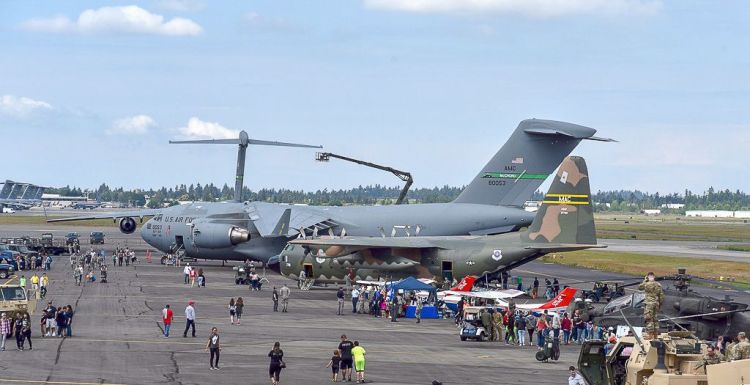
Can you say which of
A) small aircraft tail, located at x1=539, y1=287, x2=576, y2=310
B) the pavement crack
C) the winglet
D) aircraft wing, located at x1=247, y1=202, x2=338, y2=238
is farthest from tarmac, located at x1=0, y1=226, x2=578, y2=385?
aircraft wing, located at x1=247, y1=202, x2=338, y2=238

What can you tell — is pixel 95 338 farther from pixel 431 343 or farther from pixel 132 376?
pixel 431 343

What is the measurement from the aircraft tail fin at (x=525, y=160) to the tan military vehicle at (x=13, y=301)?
110ft

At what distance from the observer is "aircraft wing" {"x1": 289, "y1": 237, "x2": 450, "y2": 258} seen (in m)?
54.5

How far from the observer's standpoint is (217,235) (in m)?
73.0

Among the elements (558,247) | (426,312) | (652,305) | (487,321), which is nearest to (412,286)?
(426,312)

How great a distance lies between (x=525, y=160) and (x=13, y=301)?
34952 millimetres

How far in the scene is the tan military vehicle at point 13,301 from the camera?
37.2m

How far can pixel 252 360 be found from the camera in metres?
33.6

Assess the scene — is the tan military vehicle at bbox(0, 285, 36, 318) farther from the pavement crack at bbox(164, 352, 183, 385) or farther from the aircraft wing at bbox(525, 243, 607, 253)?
the aircraft wing at bbox(525, 243, 607, 253)

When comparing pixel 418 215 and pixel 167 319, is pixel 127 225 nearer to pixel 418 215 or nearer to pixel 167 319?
pixel 418 215

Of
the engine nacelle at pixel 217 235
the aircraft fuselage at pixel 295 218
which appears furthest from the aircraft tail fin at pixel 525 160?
the engine nacelle at pixel 217 235

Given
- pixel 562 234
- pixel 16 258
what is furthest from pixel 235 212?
pixel 562 234

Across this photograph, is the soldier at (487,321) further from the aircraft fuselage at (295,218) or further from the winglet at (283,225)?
the winglet at (283,225)

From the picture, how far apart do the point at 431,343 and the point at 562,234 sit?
1423cm
